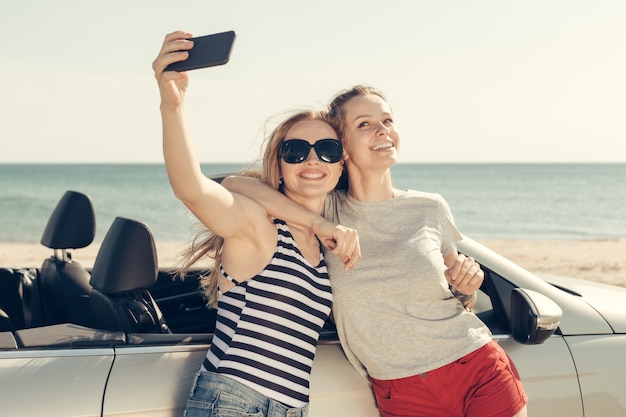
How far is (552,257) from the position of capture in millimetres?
17359

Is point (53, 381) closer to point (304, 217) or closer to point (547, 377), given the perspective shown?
point (304, 217)

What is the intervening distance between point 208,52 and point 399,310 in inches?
42.7

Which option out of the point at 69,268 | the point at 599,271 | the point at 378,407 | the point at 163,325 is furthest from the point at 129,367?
the point at 599,271

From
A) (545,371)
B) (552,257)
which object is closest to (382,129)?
(545,371)

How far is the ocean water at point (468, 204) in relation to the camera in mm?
28031

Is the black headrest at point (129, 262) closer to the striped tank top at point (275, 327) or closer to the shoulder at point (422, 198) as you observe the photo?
the striped tank top at point (275, 327)


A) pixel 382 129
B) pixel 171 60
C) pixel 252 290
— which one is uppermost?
pixel 171 60

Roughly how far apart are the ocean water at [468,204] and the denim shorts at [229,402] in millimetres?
17570

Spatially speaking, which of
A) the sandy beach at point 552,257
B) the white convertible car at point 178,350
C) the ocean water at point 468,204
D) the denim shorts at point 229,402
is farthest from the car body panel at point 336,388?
the ocean water at point 468,204

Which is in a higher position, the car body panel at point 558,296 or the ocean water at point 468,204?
the car body panel at point 558,296

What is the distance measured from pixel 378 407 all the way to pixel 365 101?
114 centimetres

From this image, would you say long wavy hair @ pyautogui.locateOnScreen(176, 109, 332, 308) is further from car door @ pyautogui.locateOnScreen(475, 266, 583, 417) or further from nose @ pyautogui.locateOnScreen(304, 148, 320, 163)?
car door @ pyautogui.locateOnScreen(475, 266, 583, 417)

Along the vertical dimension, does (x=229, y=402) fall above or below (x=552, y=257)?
above

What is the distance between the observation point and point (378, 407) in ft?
8.16
